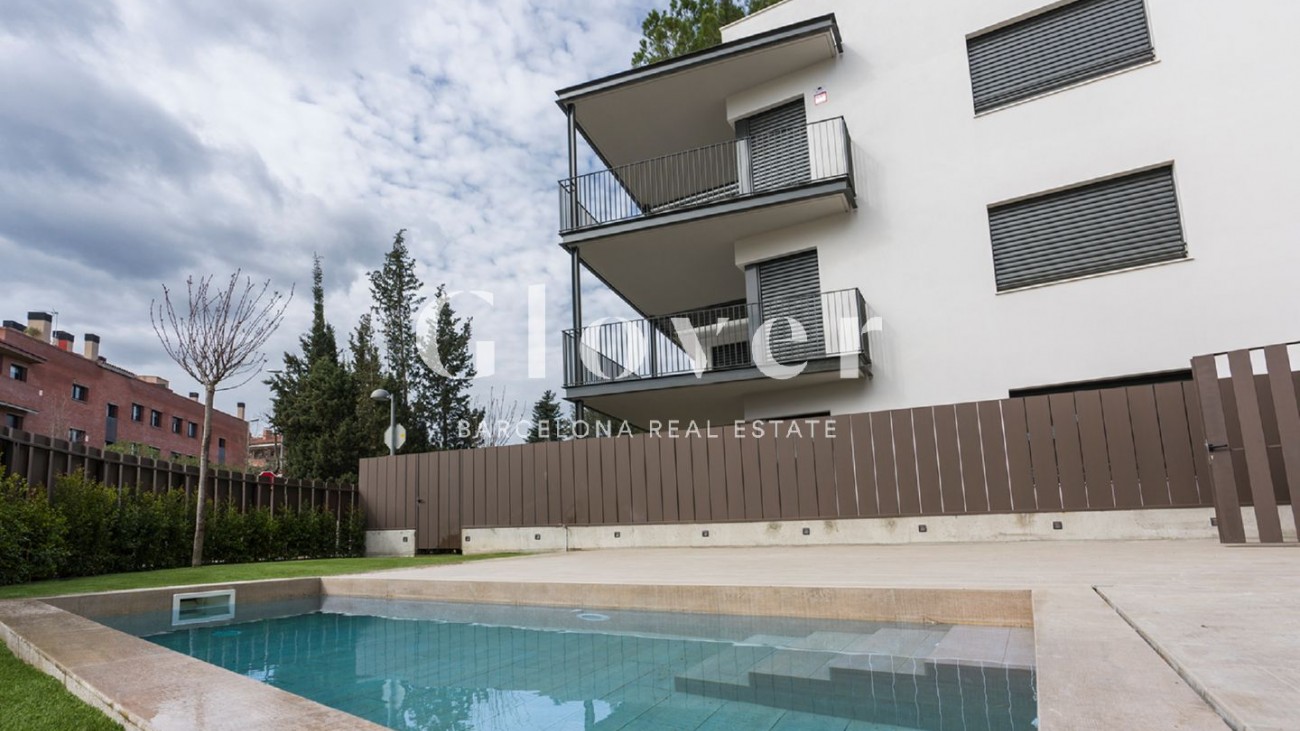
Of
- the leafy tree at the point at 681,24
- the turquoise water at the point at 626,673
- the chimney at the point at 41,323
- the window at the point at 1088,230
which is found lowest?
the turquoise water at the point at 626,673

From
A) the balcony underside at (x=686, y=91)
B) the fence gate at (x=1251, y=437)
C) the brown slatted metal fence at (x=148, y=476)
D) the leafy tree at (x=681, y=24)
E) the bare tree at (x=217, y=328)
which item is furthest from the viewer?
the leafy tree at (x=681, y=24)

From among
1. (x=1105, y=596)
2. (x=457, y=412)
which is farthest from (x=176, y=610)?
(x=457, y=412)

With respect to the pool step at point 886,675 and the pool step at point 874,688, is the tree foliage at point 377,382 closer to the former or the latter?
the pool step at point 886,675

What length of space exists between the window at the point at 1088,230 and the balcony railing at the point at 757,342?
8.02 feet

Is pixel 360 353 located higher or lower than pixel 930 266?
higher

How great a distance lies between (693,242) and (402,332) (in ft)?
75.8

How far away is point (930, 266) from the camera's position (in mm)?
11883

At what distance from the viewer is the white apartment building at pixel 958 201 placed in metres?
9.97

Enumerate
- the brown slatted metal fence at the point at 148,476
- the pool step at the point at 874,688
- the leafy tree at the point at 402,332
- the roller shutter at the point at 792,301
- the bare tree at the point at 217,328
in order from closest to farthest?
1. the pool step at the point at 874,688
2. the brown slatted metal fence at the point at 148,476
3. the bare tree at the point at 217,328
4. the roller shutter at the point at 792,301
5. the leafy tree at the point at 402,332

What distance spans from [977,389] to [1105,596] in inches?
310

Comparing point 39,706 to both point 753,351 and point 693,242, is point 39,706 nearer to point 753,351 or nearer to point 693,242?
point 753,351

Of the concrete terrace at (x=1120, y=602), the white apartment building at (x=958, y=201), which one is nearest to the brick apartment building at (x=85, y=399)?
the white apartment building at (x=958, y=201)

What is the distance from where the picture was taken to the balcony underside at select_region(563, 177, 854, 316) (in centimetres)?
1247

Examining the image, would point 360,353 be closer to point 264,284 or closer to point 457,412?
point 457,412
